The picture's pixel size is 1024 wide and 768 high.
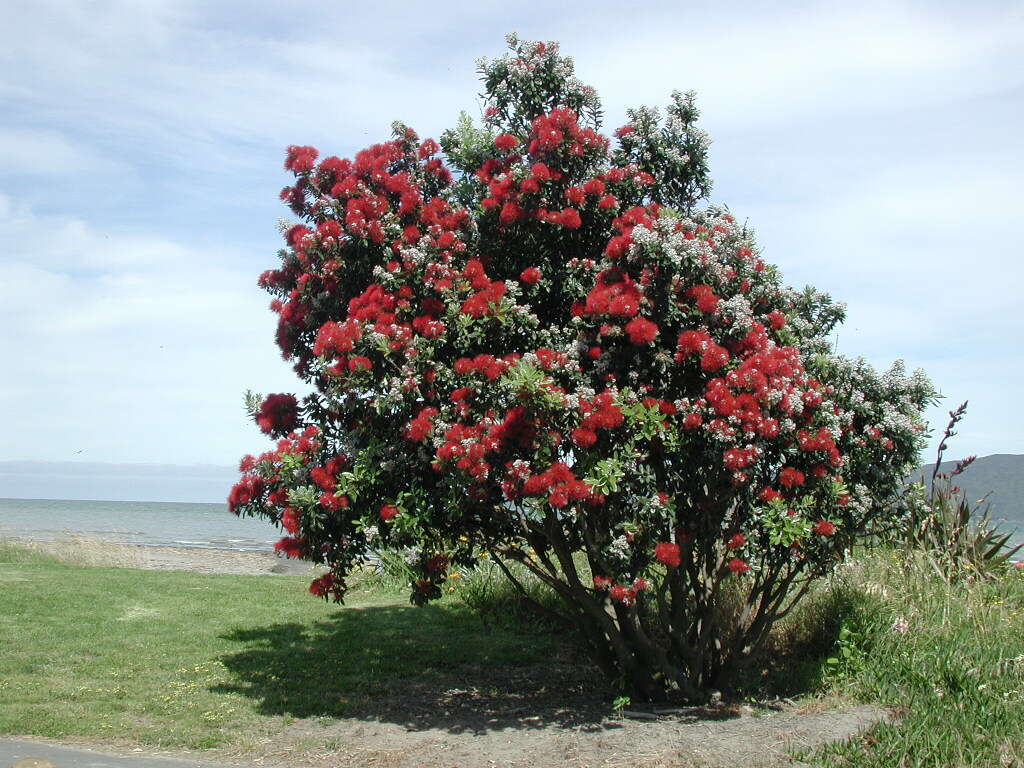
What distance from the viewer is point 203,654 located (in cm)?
1001

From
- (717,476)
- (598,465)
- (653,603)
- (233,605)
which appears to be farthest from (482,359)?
(233,605)

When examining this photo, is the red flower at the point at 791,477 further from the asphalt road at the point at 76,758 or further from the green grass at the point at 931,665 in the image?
the asphalt road at the point at 76,758

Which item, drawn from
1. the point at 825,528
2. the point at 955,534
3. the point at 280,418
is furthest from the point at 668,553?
the point at 955,534

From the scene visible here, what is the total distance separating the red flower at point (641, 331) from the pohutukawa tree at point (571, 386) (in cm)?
1

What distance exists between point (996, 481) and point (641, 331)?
13.3 m

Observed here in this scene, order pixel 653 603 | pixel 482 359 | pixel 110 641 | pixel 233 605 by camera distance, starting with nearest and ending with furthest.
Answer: pixel 482 359, pixel 653 603, pixel 110 641, pixel 233 605

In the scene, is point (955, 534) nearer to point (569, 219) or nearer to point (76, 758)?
point (569, 219)

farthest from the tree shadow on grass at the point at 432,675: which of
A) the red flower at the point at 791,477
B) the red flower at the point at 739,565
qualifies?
the red flower at the point at 791,477

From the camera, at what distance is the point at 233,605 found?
13.2 meters

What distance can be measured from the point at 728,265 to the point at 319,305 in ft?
11.9

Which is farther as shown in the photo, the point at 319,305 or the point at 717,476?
the point at 319,305

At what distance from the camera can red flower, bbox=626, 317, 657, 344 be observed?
6242 millimetres

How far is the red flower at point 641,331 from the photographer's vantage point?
624 cm

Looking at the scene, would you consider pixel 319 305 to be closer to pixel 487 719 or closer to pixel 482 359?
pixel 482 359
